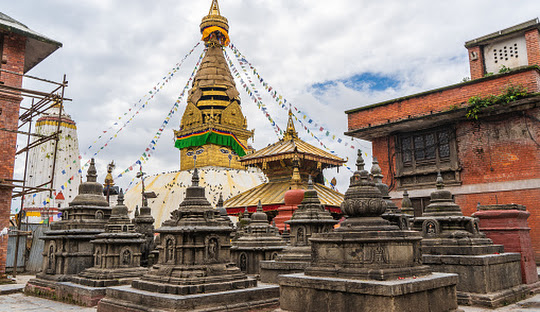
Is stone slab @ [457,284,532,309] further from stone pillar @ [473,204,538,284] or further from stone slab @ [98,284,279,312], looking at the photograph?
stone slab @ [98,284,279,312]

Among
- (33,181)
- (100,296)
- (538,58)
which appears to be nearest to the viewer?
(100,296)

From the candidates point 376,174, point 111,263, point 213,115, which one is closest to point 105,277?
point 111,263

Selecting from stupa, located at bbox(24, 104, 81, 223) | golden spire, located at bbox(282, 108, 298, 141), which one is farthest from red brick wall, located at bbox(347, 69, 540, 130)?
stupa, located at bbox(24, 104, 81, 223)

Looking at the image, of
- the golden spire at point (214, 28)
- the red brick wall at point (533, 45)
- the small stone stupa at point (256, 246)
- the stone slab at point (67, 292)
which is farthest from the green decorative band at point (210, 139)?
the red brick wall at point (533, 45)

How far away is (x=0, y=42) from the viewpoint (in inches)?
572

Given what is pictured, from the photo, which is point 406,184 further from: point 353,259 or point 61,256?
point 61,256

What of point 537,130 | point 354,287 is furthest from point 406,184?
point 354,287

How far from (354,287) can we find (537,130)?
444 inches

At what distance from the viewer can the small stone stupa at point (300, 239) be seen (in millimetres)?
10250

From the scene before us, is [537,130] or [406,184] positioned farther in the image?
[406,184]

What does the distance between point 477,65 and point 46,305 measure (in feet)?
56.9

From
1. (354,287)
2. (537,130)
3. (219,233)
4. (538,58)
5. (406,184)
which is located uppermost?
(538,58)

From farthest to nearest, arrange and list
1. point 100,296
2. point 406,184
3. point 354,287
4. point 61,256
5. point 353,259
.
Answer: point 406,184, point 61,256, point 100,296, point 353,259, point 354,287

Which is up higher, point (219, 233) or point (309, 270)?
point (219, 233)
